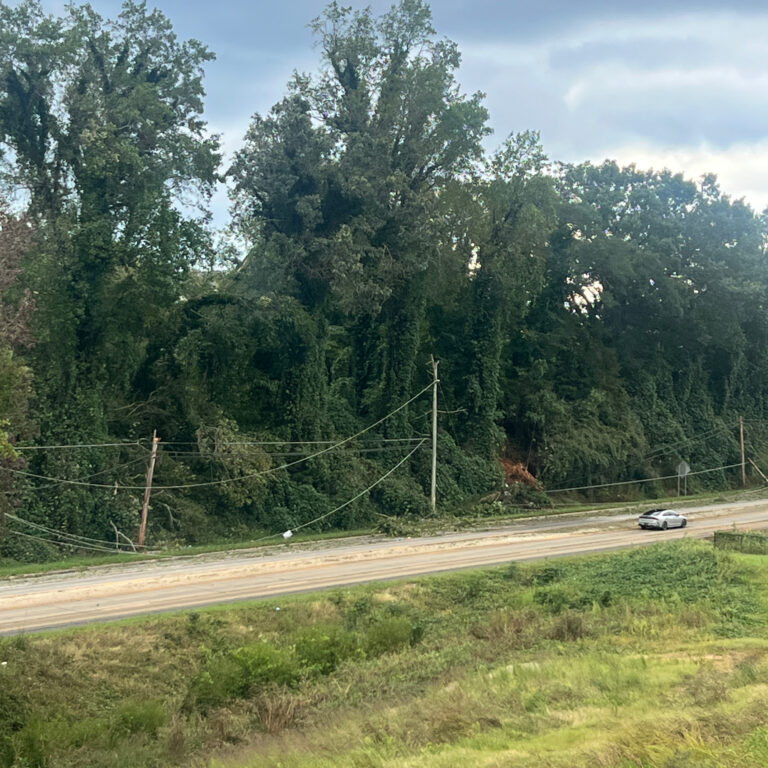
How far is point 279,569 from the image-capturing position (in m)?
27.1

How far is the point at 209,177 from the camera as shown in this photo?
1444 inches

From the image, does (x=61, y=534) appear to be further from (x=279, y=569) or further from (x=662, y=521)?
(x=662, y=521)

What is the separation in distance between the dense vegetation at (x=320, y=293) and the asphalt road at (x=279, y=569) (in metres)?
5.01

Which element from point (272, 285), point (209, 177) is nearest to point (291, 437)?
point (272, 285)

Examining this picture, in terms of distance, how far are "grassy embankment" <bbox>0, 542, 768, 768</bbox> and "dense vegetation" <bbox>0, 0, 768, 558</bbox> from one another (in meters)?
9.46

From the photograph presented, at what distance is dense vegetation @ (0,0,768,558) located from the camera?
32.8m

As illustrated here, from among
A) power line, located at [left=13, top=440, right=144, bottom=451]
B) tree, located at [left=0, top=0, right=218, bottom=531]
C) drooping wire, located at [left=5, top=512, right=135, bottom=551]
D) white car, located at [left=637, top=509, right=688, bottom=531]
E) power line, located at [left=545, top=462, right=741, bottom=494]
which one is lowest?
white car, located at [left=637, top=509, right=688, bottom=531]

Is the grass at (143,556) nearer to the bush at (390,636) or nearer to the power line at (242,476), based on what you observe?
the power line at (242,476)

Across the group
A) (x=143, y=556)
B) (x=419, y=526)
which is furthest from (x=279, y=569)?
(x=419, y=526)

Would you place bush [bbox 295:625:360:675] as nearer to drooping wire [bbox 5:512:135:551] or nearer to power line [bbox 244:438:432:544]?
power line [bbox 244:438:432:544]

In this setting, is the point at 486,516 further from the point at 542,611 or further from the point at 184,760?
the point at 184,760

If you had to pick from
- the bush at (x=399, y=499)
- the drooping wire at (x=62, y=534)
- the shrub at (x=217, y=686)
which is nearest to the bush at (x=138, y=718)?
the shrub at (x=217, y=686)

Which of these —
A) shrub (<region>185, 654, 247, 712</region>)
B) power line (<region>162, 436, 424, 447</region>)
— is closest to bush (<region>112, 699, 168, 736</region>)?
shrub (<region>185, 654, 247, 712</region>)

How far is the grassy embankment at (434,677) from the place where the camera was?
906 centimetres
